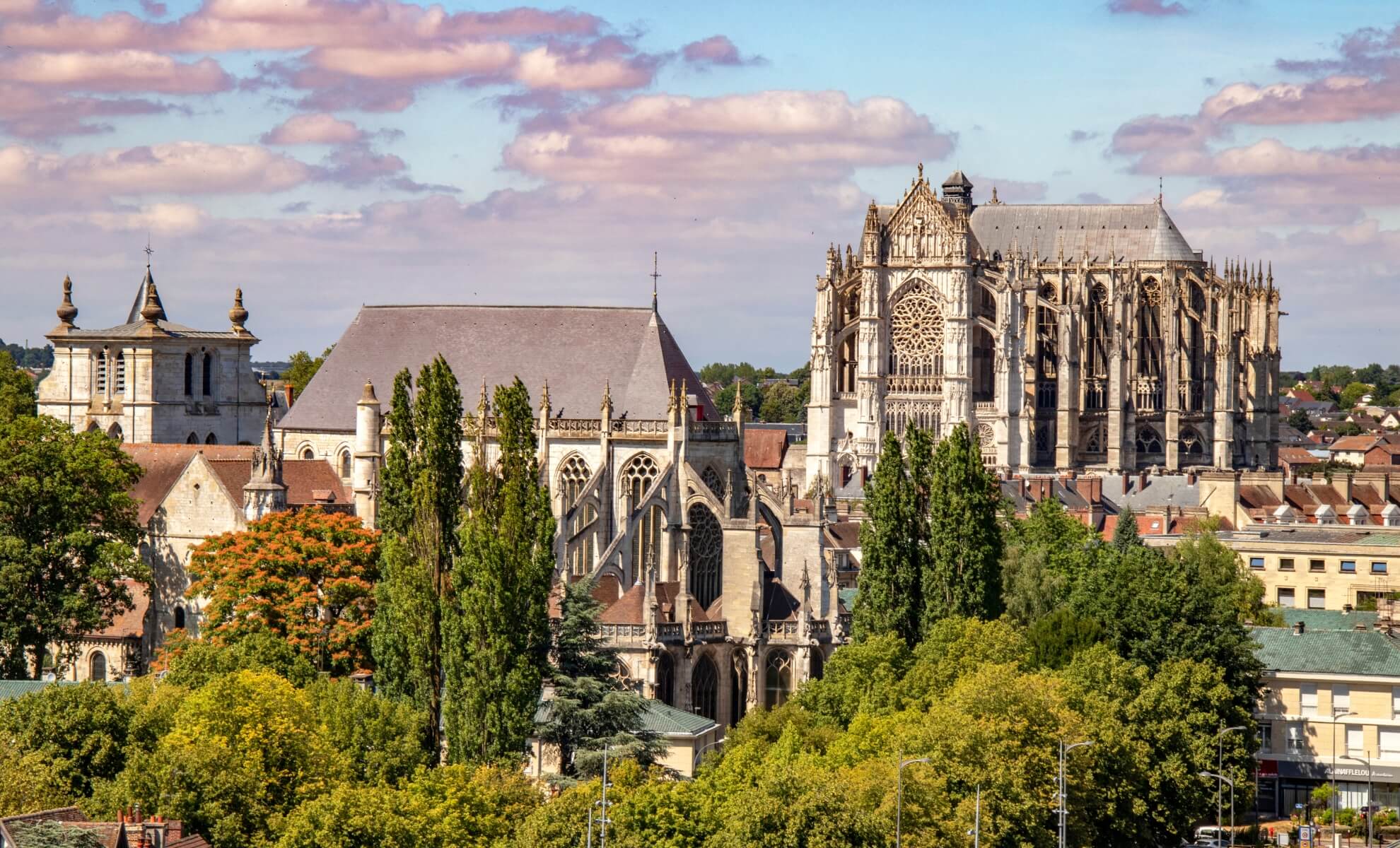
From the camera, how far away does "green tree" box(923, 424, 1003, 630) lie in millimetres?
81562

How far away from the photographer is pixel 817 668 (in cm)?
8900

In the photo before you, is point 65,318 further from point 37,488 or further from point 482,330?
point 37,488

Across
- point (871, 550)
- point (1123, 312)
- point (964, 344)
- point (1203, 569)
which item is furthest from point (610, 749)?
point (1123, 312)

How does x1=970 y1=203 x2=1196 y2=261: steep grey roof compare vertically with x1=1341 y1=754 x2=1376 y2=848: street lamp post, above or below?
above

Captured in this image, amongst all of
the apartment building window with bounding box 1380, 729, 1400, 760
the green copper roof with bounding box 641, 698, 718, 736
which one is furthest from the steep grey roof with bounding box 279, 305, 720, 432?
the apartment building window with bounding box 1380, 729, 1400, 760

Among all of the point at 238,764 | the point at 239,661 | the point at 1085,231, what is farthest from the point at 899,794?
the point at 1085,231

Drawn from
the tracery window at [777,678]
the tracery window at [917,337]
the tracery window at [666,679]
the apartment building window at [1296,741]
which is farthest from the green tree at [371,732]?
the tracery window at [917,337]

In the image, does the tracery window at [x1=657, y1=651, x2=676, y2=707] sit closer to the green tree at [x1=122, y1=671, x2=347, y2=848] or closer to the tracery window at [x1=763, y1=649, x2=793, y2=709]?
the tracery window at [x1=763, y1=649, x2=793, y2=709]

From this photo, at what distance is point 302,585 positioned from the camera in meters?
84.3

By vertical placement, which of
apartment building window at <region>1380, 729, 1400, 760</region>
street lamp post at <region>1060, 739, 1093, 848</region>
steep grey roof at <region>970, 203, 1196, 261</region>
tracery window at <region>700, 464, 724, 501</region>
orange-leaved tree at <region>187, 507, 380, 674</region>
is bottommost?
apartment building window at <region>1380, 729, 1400, 760</region>

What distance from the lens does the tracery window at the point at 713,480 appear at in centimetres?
9831

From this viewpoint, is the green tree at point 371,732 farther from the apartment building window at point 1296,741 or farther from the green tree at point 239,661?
the apartment building window at point 1296,741

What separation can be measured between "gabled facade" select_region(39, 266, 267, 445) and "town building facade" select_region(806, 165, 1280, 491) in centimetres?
5058

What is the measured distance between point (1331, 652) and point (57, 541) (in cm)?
4305
